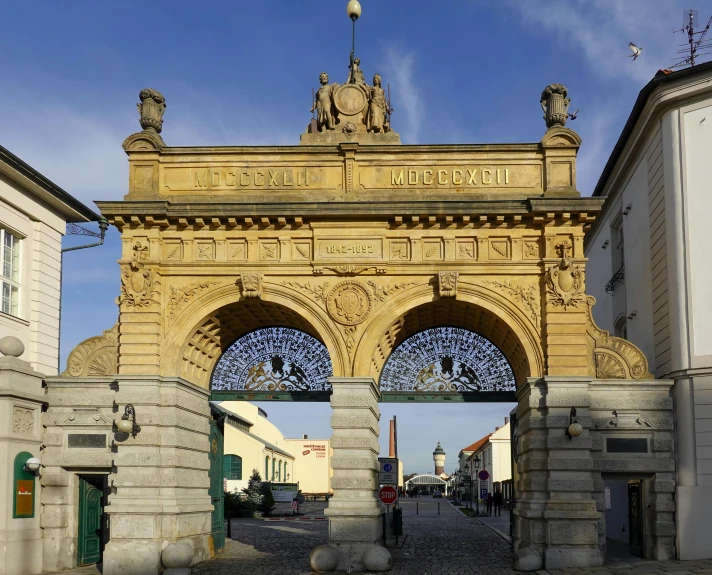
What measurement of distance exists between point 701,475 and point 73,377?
13134 millimetres

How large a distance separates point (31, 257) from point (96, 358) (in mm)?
3224

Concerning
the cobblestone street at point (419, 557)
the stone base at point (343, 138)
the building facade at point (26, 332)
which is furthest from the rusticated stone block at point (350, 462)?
the stone base at point (343, 138)

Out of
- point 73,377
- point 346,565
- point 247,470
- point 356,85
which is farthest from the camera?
point 247,470

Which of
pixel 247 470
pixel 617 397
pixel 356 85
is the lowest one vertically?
pixel 247 470

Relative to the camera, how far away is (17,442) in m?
17.5

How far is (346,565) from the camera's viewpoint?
17.4 m

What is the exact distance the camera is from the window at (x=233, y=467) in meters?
54.8

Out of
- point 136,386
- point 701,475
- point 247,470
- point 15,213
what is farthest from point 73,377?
point 247,470

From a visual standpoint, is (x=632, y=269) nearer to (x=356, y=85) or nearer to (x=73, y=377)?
(x=356, y=85)

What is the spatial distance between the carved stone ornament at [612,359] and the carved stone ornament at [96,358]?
10.1 meters

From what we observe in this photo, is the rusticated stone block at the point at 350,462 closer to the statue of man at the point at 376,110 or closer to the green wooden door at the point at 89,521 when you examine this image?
the green wooden door at the point at 89,521

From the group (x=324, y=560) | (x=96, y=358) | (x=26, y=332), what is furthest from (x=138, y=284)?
(x=324, y=560)

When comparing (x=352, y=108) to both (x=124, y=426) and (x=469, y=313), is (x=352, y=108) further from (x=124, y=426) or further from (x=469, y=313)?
(x=124, y=426)

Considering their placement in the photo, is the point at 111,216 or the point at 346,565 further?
the point at 111,216
